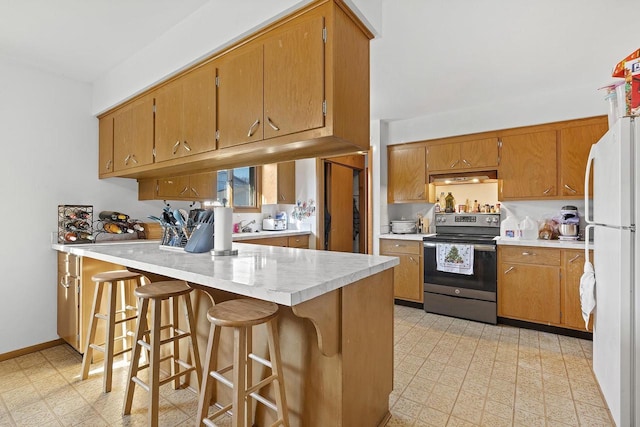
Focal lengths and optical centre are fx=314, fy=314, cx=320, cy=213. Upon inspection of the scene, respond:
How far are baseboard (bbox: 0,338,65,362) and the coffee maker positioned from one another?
4981mm

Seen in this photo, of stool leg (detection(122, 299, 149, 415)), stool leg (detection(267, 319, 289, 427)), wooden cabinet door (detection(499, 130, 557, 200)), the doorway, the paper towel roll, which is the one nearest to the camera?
stool leg (detection(267, 319, 289, 427))

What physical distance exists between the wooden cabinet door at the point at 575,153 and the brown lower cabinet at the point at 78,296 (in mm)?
4235

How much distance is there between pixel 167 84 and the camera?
2408 mm

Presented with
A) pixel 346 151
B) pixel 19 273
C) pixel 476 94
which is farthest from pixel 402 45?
pixel 19 273

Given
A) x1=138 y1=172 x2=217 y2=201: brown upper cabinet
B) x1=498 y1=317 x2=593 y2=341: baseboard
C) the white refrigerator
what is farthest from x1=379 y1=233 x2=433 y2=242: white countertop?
x1=138 y1=172 x2=217 y2=201: brown upper cabinet

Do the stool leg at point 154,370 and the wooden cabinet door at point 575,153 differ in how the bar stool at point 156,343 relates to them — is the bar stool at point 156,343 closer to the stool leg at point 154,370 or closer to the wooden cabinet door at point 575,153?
the stool leg at point 154,370

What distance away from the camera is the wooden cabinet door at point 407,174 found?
13.5 ft

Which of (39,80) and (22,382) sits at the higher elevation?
(39,80)

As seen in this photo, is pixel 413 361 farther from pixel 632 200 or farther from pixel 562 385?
pixel 632 200

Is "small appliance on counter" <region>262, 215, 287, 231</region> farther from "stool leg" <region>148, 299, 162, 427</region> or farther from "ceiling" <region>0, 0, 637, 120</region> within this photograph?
"stool leg" <region>148, 299, 162, 427</region>

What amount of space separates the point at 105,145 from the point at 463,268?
3959mm

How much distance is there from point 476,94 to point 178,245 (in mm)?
3295

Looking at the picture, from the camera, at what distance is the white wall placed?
2.64 m

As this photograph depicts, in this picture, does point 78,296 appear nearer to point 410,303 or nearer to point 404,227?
point 410,303
